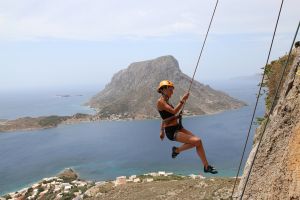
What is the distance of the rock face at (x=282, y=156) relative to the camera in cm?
798

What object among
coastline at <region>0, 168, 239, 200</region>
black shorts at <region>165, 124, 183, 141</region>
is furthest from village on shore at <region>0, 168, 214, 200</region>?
black shorts at <region>165, 124, 183, 141</region>

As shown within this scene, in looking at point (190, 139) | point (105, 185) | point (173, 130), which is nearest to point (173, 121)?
point (173, 130)

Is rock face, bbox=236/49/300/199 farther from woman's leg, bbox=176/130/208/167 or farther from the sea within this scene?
the sea

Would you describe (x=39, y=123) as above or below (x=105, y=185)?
below

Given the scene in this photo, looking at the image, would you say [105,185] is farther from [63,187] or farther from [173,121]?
[173,121]

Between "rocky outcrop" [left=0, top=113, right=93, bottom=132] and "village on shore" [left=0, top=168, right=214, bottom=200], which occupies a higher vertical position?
"village on shore" [left=0, top=168, right=214, bottom=200]

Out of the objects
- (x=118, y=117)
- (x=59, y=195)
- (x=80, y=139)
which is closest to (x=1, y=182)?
(x=59, y=195)

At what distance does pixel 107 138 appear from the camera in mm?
133375

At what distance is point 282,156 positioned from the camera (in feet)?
28.8

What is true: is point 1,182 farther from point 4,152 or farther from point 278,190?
point 278,190

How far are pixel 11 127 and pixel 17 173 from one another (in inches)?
3609

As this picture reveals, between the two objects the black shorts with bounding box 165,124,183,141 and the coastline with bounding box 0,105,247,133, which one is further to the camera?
the coastline with bounding box 0,105,247,133

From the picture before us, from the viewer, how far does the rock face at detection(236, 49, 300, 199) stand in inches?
314

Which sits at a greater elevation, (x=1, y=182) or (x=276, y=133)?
(x=276, y=133)
